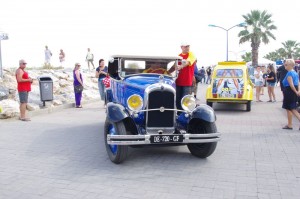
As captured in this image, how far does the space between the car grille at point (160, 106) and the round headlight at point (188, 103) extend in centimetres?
40

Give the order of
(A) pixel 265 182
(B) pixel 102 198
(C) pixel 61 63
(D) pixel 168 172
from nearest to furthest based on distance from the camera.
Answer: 1. (B) pixel 102 198
2. (A) pixel 265 182
3. (D) pixel 168 172
4. (C) pixel 61 63

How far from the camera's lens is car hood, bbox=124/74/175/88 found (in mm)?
5977

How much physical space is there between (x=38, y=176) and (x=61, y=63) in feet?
61.1

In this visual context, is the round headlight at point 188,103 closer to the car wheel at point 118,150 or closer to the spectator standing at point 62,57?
the car wheel at point 118,150

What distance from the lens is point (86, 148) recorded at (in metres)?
6.39

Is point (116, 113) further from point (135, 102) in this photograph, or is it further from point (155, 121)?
point (155, 121)

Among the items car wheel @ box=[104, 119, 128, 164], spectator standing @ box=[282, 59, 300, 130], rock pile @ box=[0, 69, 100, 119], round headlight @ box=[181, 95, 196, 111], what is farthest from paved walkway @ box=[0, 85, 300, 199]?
rock pile @ box=[0, 69, 100, 119]

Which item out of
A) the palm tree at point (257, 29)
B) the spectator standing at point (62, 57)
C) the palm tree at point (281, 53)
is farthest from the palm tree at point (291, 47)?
the spectator standing at point (62, 57)

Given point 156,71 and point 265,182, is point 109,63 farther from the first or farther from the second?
point 265,182

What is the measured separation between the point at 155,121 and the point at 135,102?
48 centimetres

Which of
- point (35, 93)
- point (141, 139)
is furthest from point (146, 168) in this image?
point (35, 93)

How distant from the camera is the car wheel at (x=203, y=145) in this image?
553cm

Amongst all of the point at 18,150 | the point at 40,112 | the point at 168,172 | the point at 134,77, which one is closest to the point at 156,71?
the point at 134,77

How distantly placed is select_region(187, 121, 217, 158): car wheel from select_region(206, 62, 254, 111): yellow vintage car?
6296 millimetres
